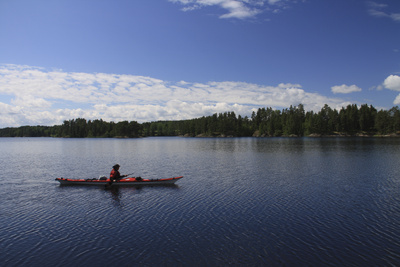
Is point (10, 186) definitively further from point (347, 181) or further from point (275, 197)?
point (347, 181)

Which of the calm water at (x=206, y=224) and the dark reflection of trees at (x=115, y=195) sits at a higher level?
the calm water at (x=206, y=224)

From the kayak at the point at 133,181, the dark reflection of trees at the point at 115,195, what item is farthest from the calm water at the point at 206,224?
the kayak at the point at 133,181

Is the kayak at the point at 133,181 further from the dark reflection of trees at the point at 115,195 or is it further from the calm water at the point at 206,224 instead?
the dark reflection of trees at the point at 115,195

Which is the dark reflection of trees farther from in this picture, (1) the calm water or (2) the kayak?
(2) the kayak

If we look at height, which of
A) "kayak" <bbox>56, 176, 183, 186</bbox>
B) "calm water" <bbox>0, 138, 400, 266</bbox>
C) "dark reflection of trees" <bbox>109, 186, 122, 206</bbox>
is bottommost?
"dark reflection of trees" <bbox>109, 186, 122, 206</bbox>

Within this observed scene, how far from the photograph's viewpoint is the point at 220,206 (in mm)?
22938

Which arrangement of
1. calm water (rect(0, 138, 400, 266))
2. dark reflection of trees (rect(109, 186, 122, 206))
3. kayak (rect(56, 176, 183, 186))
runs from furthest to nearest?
kayak (rect(56, 176, 183, 186)) → dark reflection of trees (rect(109, 186, 122, 206)) → calm water (rect(0, 138, 400, 266))

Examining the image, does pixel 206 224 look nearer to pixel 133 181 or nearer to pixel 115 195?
pixel 115 195

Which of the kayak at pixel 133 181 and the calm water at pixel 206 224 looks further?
the kayak at pixel 133 181

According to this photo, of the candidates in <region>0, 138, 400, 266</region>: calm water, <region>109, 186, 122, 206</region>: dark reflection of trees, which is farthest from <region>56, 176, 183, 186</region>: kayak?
<region>109, 186, 122, 206</region>: dark reflection of trees

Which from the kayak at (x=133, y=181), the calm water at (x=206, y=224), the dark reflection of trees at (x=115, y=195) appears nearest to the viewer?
the calm water at (x=206, y=224)

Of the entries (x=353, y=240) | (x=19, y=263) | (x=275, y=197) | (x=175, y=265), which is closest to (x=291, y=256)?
(x=353, y=240)

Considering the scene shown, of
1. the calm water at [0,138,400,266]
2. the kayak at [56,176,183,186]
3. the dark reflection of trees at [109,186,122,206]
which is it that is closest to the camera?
the calm water at [0,138,400,266]

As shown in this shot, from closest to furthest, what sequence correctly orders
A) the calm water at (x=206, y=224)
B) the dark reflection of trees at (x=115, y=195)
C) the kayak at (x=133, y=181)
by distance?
the calm water at (x=206, y=224)
the dark reflection of trees at (x=115, y=195)
the kayak at (x=133, y=181)
